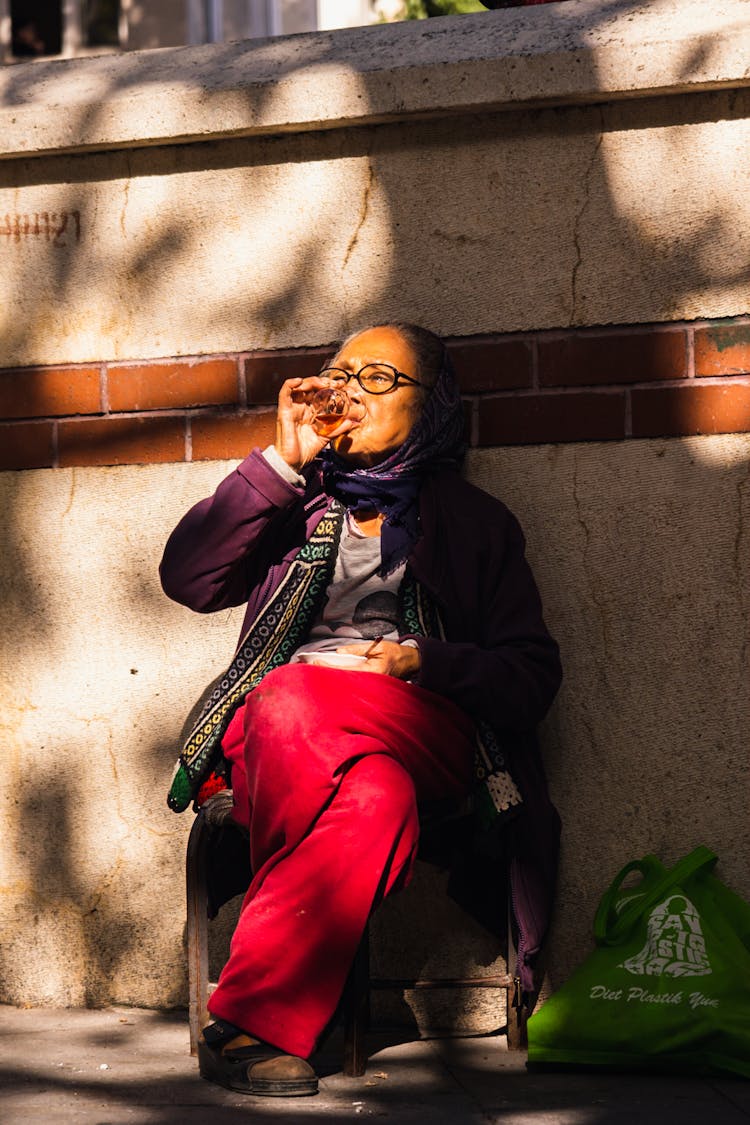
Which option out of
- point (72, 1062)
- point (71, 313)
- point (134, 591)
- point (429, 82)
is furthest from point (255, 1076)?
point (429, 82)

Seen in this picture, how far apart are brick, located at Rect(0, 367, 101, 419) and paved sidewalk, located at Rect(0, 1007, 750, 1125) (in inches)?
61.3

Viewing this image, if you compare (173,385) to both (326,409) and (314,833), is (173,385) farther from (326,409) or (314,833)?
(314,833)

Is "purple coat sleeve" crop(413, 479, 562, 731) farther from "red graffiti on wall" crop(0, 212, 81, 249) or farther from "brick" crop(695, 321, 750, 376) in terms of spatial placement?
"red graffiti on wall" crop(0, 212, 81, 249)

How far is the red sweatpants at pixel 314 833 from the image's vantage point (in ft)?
9.52

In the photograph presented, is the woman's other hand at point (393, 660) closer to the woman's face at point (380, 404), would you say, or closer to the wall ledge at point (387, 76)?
the woman's face at point (380, 404)

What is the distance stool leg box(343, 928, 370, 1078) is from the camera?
3.07 metres

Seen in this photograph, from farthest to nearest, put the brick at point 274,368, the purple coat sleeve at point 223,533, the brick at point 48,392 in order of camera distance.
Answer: the brick at point 48,392 < the brick at point 274,368 < the purple coat sleeve at point 223,533

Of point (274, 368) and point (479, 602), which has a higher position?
point (274, 368)

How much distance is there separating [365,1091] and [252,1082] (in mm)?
251

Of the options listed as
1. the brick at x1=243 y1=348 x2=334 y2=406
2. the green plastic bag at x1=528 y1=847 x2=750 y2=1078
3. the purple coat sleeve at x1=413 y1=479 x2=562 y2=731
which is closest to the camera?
the green plastic bag at x1=528 y1=847 x2=750 y2=1078

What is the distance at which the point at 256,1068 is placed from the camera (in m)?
2.87

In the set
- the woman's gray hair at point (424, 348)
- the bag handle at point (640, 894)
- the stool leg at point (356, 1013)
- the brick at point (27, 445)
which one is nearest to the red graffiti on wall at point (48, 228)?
the brick at point (27, 445)

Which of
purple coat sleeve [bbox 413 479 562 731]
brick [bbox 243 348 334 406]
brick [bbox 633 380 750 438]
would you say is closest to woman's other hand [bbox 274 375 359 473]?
purple coat sleeve [bbox 413 479 562 731]

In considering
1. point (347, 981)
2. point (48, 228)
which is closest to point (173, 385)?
point (48, 228)
